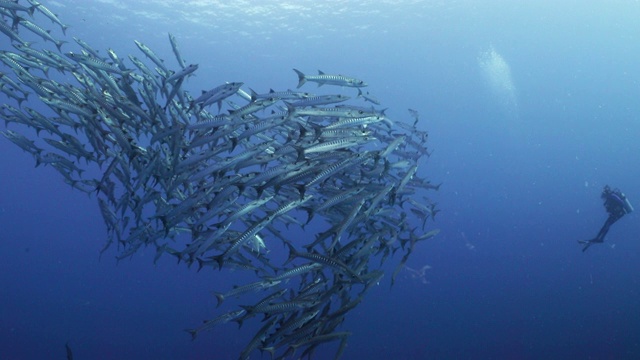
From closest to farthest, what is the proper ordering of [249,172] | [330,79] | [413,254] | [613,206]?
1. [249,172]
2. [330,79]
3. [613,206]
4. [413,254]

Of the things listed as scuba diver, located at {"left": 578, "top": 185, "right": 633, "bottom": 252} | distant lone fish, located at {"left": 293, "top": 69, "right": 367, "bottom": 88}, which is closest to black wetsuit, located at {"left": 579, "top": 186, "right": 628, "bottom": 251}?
scuba diver, located at {"left": 578, "top": 185, "right": 633, "bottom": 252}

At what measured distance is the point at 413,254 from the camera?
115ft

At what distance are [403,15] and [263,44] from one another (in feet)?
30.4

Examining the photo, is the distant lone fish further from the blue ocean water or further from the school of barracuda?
the blue ocean water

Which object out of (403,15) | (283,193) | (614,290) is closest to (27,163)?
(403,15)

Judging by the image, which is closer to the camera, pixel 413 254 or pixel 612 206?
pixel 612 206

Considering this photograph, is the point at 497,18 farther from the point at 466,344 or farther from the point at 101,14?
the point at 101,14

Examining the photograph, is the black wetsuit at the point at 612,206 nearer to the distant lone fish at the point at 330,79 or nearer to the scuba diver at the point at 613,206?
the scuba diver at the point at 613,206

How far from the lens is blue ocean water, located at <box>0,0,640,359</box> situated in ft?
79.7

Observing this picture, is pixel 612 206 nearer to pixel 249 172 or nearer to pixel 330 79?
pixel 330 79

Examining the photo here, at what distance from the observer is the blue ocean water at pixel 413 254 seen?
79.7 feet

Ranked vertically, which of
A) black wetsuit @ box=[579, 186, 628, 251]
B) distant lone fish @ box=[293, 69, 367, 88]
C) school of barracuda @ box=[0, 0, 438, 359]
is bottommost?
school of barracuda @ box=[0, 0, 438, 359]

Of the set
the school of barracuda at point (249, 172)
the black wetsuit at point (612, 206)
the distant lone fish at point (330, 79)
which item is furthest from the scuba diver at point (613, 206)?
the distant lone fish at point (330, 79)

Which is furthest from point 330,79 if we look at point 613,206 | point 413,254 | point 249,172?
point 413,254
